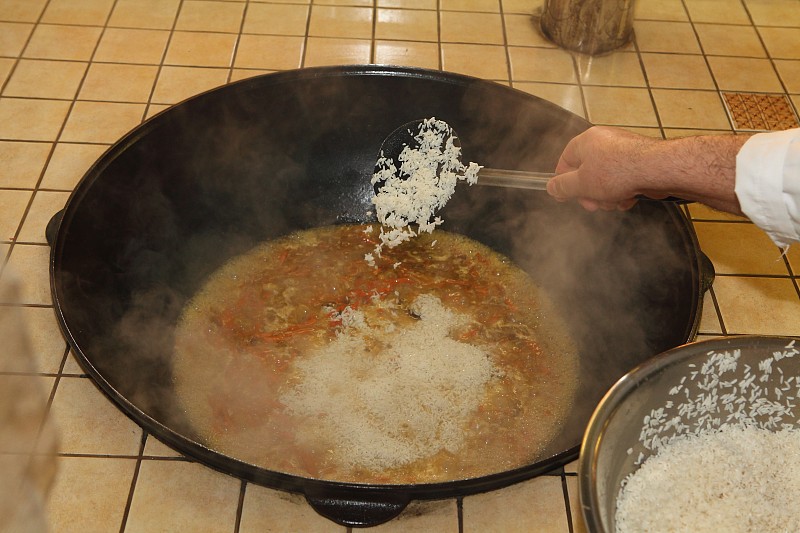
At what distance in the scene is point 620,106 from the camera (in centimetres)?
202

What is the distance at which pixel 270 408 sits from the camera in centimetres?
151

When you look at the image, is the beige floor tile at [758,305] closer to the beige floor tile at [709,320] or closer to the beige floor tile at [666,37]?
the beige floor tile at [709,320]

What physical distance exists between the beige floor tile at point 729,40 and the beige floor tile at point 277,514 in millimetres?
1721

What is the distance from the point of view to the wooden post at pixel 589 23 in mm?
2107

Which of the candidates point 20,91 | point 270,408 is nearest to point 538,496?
point 270,408

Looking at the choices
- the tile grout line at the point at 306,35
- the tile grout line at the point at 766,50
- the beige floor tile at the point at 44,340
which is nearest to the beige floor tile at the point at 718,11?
the tile grout line at the point at 766,50

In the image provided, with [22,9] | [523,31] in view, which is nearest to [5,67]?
[22,9]

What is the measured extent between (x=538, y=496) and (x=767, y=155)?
636 millimetres

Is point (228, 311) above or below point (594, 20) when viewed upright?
below

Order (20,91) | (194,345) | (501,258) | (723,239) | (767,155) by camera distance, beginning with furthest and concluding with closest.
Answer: (20,91)
(501,258)
(723,239)
(194,345)
(767,155)

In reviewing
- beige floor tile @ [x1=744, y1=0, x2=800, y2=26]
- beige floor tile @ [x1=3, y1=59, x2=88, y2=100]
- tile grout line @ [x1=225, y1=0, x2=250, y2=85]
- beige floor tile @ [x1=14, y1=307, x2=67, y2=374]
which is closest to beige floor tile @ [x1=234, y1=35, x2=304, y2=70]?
tile grout line @ [x1=225, y1=0, x2=250, y2=85]

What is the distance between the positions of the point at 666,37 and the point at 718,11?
24 centimetres

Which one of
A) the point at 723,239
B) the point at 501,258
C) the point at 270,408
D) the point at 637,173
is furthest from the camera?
the point at 501,258

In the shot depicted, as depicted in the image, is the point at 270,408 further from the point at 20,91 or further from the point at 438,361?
the point at 20,91
